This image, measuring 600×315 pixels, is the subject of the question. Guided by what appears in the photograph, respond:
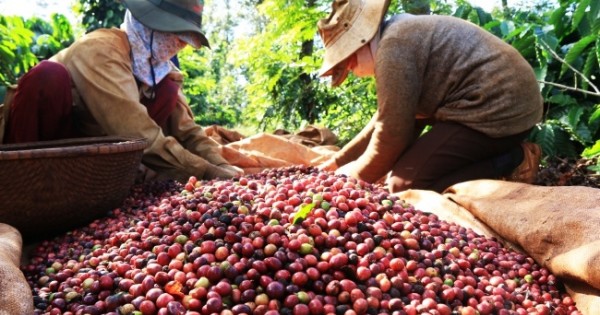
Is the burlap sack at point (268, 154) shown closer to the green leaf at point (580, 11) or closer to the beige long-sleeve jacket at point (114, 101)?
the beige long-sleeve jacket at point (114, 101)

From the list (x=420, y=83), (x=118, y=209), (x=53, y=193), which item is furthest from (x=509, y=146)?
(x=53, y=193)

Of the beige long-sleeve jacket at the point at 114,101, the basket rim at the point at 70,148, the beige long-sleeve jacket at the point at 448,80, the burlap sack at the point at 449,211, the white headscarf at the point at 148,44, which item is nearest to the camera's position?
the basket rim at the point at 70,148

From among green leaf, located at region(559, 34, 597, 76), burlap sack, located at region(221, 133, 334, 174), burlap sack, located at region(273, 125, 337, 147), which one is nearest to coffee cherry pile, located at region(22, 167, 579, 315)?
burlap sack, located at region(221, 133, 334, 174)

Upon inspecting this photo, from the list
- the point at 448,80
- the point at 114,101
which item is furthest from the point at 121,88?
the point at 448,80

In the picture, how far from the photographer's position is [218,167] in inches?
131

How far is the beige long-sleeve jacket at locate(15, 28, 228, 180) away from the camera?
9.60ft

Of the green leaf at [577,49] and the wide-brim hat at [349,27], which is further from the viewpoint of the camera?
the green leaf at [577,49]

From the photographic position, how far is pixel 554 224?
6.31 feet

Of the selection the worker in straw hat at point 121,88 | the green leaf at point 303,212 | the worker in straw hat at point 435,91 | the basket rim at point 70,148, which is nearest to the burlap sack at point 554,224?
the worker in straw hat at point 435,91

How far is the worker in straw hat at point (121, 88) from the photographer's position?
2.75m

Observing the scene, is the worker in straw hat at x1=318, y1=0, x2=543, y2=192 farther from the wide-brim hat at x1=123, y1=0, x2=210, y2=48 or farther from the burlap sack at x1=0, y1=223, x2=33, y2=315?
the burlap sack at x1=0, y1=223, x2=33, y2=315

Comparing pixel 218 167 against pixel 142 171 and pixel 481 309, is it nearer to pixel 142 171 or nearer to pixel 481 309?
pixel 142 171

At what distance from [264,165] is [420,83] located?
1.63m

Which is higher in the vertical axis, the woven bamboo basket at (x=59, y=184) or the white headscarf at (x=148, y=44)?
the white headscarf at (x=148, y=44)
